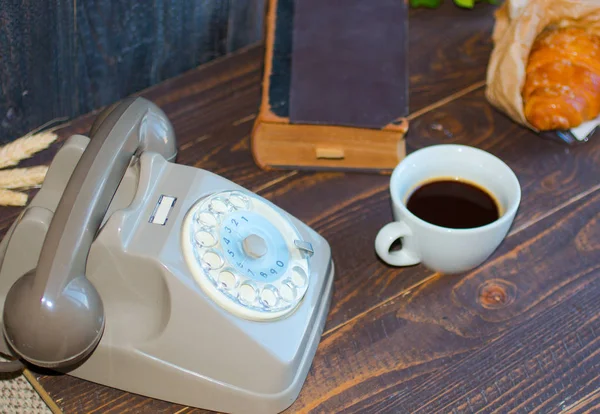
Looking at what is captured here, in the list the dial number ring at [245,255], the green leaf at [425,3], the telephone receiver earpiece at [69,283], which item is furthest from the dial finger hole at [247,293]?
the green leaf at [425,3]

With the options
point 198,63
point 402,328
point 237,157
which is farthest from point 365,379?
point 198,63

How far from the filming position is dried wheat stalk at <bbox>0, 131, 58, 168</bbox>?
885mm

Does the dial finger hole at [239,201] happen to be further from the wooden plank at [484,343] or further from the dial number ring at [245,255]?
the wooden plank at [484,343]

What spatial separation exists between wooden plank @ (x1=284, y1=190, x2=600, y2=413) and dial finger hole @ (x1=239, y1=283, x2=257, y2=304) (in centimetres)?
12

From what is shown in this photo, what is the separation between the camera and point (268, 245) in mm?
739

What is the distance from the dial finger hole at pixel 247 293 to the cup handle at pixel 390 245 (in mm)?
152

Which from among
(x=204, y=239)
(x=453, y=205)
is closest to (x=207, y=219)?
(x=204, y=239)

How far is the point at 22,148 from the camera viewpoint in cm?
89

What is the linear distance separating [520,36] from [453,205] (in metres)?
0.25

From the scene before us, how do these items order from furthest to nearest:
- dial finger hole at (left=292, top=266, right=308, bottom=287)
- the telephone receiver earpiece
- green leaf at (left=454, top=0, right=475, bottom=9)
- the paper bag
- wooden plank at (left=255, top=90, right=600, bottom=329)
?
green leaf at (left=454, top=0, right=475, bottom=9)
the paper bag
wooden plank at (left=255, top=90, right=600, bottom=329)
dial finger hole at (left=292, top=266, right=308, bottom=287)
the telephone receiver earpiece

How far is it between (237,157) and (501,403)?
1.30 feet

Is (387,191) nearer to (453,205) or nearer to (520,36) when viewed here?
(453,205)

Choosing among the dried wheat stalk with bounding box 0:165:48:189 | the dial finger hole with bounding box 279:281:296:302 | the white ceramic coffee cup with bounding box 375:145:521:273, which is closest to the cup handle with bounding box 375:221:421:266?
the white ceramic coffee cup with bounding box 375:145:521:273

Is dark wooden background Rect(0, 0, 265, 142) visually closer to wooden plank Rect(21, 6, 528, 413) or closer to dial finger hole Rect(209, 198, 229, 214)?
wooden plank Rect(21, 6, 528, 413)
